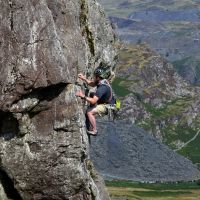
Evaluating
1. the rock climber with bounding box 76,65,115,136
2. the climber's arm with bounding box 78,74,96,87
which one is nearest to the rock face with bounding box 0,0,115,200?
the climber's arm with bounding box 78,74,96,87

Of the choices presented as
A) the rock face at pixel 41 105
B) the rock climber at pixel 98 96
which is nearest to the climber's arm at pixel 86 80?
the rock climber at pixel 98 96

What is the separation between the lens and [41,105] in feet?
102

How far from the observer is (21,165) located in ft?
102

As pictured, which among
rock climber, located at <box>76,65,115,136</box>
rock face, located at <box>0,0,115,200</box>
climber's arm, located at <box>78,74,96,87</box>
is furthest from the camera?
climber's arm, located at <box>78,74,96,87</box>

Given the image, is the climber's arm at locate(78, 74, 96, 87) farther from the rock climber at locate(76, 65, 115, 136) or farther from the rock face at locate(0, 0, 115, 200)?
the rock face at locate(0, 0, 115, 200)

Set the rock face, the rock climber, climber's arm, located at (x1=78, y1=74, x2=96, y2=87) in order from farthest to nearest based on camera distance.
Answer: climber's arm, located at (x1=78, y1=74, x2=96, y2=87) → the rock climber → the rock face

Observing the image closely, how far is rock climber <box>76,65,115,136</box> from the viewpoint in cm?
3272

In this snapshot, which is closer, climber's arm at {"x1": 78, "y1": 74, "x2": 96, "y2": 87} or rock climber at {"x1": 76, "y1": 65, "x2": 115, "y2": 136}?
rock climber at {"x1": 76, "y1": 65, "x2": 115, "y2": 136}

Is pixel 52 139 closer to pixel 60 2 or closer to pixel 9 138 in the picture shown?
pixel 9 138

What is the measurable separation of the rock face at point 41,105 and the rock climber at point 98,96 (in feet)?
4.04

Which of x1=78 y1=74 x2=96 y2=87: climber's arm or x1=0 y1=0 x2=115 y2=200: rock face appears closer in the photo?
x1=0 y1=0 x2=115 y2=200: rock face

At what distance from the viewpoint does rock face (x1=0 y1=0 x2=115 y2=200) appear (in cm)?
2870

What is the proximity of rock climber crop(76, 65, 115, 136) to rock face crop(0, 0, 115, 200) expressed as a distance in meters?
1.23

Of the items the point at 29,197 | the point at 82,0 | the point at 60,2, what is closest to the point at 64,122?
the point at 29,197
